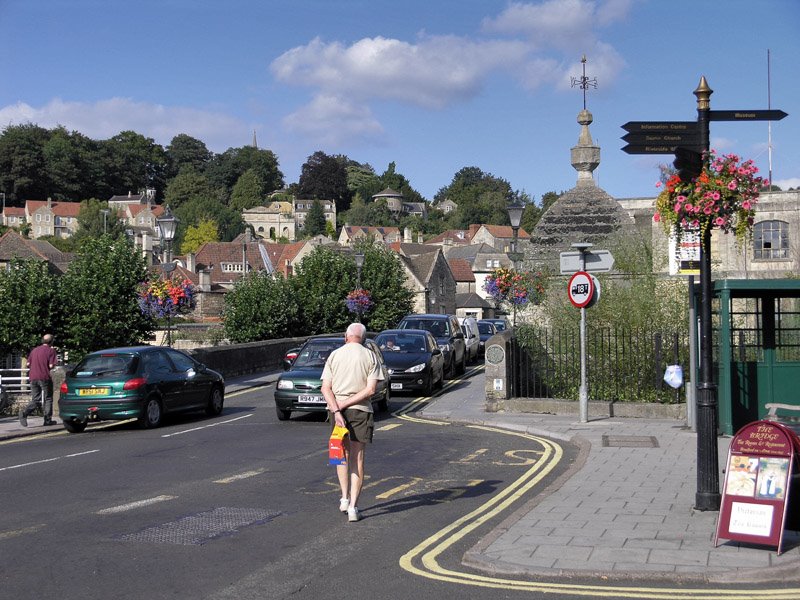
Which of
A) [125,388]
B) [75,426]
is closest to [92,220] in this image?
[75,426]

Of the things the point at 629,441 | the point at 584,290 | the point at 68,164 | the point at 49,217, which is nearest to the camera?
the point at 629,441

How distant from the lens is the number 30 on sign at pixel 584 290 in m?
16.5

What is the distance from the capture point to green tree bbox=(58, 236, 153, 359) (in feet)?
98.3

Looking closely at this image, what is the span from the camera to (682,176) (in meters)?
9.23

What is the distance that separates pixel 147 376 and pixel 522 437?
23.4 feet

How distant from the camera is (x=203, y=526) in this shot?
28.5 feet

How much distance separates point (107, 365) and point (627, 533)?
481 inches

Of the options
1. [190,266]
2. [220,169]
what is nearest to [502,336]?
[190,266]

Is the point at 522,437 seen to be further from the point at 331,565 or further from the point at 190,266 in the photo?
the point at 190,266

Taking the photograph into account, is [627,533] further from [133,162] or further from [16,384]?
[133,162]

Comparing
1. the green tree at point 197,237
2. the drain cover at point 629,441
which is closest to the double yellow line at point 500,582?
the drain cover at point 629,441

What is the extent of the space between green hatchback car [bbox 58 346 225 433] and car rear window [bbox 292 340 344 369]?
2.30 m

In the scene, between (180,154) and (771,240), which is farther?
(180,154)

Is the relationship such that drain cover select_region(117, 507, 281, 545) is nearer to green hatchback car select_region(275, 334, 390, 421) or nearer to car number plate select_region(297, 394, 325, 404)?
green hatchback car select_region(275, 334, 390, 421)
